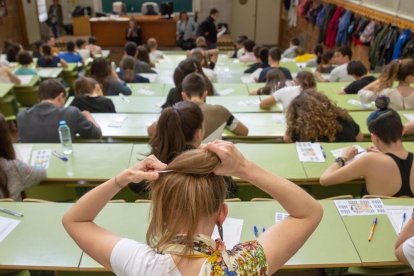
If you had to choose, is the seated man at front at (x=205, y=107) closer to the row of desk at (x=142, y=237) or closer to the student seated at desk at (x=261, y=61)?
the row of desk at (x=142, y=237)

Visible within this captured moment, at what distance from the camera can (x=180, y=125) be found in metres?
2.42

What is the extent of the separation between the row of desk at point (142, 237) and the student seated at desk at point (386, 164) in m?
0.14

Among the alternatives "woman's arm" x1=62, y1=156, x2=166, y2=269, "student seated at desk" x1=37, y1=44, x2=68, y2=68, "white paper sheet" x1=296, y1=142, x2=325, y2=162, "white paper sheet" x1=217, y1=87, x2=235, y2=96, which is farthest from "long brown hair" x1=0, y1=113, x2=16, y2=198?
"student seated at desk" x1=37, y1=44, x2=68, y2=68

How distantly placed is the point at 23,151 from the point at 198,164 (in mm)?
2530

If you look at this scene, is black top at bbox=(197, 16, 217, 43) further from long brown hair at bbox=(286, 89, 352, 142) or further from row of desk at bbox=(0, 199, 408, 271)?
row of desk at bbox=(0, 199, 408, 271)

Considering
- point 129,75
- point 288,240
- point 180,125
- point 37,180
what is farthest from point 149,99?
point 288,240

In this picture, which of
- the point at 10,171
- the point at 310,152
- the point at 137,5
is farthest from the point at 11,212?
the point at 137,5

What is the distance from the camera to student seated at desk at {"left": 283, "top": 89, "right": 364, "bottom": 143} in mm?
3391

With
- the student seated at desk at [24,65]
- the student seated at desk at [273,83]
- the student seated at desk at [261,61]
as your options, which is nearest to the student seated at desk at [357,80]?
the student seated at desk at [273,83]

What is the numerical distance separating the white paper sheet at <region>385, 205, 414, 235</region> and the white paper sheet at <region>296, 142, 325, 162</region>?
2.57 feet

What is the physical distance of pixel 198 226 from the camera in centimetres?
118

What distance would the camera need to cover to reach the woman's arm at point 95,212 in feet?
4.17

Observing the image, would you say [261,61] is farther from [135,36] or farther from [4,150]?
[135,36]

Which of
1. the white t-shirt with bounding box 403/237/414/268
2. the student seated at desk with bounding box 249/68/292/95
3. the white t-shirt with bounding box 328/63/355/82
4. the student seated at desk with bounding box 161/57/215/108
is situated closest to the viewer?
the white t-shirt with bounding box 403/237/414/268
